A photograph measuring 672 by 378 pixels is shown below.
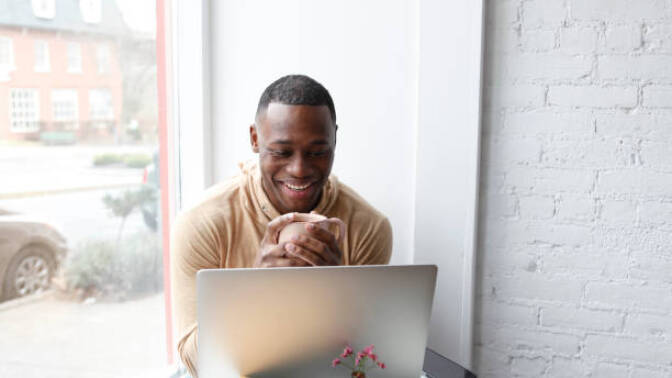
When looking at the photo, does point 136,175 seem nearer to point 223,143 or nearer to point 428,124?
point 223,143

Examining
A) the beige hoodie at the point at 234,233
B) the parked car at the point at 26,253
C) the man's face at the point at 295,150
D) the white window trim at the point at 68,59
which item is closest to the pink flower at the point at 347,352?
the beige hoodie at the point at 234,233

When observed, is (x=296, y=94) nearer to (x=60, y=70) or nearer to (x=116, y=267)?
(x=60, y=70)

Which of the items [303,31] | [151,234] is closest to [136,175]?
[151,234]

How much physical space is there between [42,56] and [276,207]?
0.72 m

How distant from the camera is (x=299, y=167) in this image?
1.57 m

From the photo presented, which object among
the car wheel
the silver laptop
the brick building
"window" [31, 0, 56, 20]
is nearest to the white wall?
the brick building

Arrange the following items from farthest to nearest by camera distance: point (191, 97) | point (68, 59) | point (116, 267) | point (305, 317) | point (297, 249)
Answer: point (191, 97), point (116, 267), point (68, 59), point (297, 249), point (305, 317)

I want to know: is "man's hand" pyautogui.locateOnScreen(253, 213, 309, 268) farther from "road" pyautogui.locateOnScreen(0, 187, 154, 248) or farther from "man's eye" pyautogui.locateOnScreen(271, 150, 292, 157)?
"road" pyautogui.locateOnScreen(0, 187, 154, 248)

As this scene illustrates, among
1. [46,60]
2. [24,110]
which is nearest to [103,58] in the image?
[46,60]

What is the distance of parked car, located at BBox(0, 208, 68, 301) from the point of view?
1.58 m

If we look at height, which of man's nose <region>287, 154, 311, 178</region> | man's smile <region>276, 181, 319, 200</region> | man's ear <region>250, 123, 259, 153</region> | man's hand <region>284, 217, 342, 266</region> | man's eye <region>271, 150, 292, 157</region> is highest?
man's ear <region>250, 123, 259, 153</region>

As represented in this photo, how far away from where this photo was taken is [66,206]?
1776mm

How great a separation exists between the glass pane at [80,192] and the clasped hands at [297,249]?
68cm

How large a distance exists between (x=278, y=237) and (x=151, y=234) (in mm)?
874
